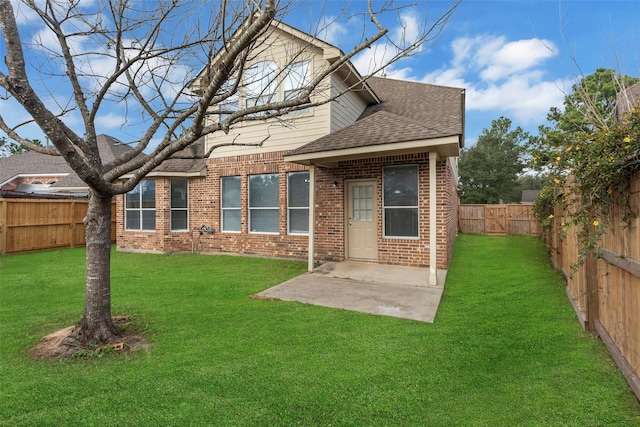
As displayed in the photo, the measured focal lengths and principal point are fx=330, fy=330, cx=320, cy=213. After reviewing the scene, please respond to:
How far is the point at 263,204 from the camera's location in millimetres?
9570

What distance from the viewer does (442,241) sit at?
738cm

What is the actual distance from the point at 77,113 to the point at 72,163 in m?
2.62

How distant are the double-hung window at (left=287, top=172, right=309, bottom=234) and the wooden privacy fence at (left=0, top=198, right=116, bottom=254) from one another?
9321mm

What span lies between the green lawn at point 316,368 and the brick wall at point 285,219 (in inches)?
95.1

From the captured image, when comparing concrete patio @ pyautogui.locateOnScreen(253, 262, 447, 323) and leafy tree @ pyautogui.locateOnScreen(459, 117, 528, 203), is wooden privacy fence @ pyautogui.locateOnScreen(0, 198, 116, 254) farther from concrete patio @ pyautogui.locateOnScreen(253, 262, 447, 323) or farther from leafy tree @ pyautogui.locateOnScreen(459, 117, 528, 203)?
leafy tree @ pyautogui.locateOnScreen(459, 117, 528, 203)

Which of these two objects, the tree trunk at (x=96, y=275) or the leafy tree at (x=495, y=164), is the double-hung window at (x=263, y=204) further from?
the leafy tree at (x=495, y=164)

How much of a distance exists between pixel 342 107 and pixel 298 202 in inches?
118

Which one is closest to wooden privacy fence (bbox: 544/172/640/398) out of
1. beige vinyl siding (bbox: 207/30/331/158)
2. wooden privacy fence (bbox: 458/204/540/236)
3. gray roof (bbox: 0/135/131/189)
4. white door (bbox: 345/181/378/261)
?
white door (bbox: 345/181/378/261)

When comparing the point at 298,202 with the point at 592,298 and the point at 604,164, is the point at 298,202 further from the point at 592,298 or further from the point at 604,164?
the point at 604,164

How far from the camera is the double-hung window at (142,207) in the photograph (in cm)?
1084

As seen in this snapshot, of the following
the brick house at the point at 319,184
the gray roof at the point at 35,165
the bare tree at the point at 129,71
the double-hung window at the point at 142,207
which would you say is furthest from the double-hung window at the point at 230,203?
the gray roof at the point at 35,165

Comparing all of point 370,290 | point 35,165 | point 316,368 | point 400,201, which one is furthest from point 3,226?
point 35,165

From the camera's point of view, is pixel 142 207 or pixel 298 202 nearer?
pixel 298 202

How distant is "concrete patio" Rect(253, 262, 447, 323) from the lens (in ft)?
16.1
